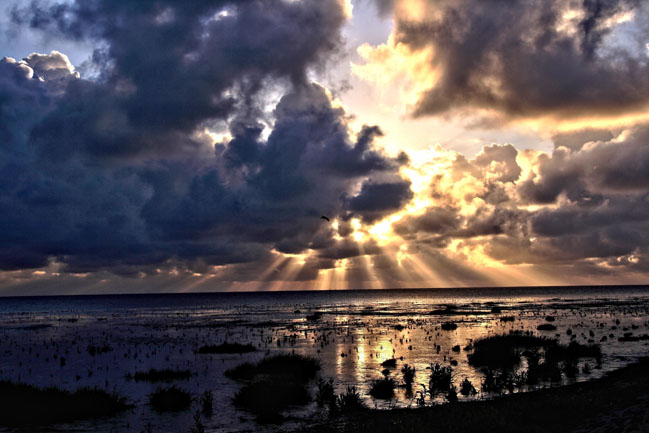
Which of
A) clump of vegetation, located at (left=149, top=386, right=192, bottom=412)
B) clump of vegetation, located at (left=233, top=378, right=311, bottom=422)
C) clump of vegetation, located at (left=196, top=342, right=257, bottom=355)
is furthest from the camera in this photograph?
clump of vegetation, located at (left=196, top=342, right=257, bottom=355)

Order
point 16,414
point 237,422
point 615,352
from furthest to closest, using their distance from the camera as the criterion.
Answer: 1. point 615,352
2. point 16,414
3. point 237,422

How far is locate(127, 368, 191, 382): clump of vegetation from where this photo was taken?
3500 centimetres

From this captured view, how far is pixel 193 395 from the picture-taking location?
29344 mm

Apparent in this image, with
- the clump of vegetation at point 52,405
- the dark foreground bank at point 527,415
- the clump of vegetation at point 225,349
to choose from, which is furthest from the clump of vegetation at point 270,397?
the clump of vegetation at point 225,349

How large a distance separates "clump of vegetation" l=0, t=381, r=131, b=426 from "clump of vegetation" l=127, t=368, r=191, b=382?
238 inches

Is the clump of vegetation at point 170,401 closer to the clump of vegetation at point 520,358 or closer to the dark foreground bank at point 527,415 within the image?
the dark foreground bank at point 527,415

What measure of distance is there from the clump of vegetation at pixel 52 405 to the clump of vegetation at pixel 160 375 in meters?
6.04

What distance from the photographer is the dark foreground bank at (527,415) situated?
18266 mm

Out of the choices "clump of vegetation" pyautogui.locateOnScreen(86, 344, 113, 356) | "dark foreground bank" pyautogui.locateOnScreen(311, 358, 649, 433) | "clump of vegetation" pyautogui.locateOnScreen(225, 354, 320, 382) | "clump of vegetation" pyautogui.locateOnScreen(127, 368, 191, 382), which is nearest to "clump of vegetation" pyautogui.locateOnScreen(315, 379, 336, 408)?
"dark foreground bank" pyautogui.locateOnScreen(311, 358, 649, 433)

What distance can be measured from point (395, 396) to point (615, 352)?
80.6ft

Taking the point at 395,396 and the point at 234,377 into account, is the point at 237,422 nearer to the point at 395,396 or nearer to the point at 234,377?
the point at 395,396

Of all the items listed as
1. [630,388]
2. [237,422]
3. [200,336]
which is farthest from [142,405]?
[200,336]

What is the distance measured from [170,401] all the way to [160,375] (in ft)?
32.8

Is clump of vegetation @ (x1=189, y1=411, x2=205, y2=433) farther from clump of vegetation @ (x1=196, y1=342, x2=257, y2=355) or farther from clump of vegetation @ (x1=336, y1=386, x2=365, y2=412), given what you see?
clump of vegetation @ (x1=196, y1=342, x2=257, y2=355)
